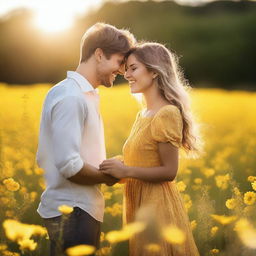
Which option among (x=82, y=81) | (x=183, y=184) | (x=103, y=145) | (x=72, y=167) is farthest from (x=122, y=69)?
(x=183, y=184)

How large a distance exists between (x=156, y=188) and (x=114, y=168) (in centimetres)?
32

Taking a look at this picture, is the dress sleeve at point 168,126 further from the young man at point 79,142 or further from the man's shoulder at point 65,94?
the man's shoulder at point 65,94

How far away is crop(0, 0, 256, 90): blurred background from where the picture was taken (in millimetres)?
27047

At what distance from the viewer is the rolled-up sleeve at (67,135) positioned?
9.41ft

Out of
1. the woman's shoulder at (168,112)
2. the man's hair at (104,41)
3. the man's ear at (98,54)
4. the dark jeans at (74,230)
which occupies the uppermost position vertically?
the man's hair at (104,41)

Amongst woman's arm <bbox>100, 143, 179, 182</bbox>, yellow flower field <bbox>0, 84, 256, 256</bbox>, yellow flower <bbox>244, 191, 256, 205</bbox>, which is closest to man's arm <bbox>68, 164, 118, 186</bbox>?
woman's arm <bbox>100, 143, 179, 182</bbox>

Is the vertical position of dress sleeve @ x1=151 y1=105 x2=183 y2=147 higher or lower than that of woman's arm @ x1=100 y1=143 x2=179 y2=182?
higher

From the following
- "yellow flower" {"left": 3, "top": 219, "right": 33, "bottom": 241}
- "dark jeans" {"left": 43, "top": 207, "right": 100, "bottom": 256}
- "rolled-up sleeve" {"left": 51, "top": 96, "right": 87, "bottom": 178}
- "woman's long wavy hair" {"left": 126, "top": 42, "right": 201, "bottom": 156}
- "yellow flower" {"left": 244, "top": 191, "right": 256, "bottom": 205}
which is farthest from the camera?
"yellow flower" {"left": 244, "top": 191, "right": 256, "bottom": 205}

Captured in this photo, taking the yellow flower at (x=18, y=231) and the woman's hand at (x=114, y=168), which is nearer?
the yellow flower at (x=18, y=231)

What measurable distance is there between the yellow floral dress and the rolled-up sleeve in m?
0.45

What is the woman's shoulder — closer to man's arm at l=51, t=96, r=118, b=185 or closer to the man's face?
the man's face

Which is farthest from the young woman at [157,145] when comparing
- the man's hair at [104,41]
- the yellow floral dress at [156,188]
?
the man's hair at [104,41]

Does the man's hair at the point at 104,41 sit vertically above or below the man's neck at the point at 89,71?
above

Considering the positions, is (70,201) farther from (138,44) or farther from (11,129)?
(11,129)
